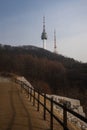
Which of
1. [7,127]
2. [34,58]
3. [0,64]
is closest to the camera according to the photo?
[7,127]

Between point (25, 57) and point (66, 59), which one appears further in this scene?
point (66, 59)

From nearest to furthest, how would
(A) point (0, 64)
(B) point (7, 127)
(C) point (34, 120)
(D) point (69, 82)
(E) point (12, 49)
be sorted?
(B) point (7, 127), (C) point (34, 120), (D) point (69, 82), (A) point (0, 64), (E) point (12, 49)

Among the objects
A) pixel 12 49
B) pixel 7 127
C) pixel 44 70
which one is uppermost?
pixel 12 49

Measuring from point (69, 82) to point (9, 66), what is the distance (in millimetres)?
31009

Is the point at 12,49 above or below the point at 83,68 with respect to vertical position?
above

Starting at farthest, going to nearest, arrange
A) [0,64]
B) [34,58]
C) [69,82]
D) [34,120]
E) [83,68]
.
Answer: [34,58] < [83,68] < [0,64] < [69,82] < [34,120]

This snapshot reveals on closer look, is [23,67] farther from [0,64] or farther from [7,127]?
[7,127]

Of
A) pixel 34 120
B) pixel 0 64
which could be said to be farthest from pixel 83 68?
pixel 34 120

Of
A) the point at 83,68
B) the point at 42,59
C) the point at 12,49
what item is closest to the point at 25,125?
the point at 83,68

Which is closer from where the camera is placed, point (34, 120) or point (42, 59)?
point (34, 120)

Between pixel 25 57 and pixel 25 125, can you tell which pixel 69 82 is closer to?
pixel 25 57

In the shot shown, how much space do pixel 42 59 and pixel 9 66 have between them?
25.7 meters

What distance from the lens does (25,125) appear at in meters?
13.2

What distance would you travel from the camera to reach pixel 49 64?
167875 millimetres
